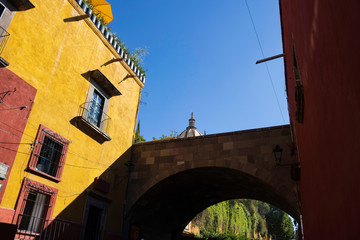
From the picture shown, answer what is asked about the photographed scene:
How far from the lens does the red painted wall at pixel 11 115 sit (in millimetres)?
6844

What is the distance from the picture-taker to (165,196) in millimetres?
12578

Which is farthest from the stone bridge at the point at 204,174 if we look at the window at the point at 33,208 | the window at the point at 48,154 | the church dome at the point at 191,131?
the church dome at the point at 191,131

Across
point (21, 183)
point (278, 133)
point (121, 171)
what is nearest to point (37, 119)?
point (21, 183)

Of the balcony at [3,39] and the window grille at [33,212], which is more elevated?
the balcony at [3,39]

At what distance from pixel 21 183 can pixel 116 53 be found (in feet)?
21.0

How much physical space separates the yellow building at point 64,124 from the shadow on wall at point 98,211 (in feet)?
0.10

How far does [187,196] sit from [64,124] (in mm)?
6837

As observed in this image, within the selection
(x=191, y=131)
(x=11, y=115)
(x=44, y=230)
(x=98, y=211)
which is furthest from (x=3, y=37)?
(x=191, y=131)

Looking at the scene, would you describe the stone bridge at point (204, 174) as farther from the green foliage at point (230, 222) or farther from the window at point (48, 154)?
the green foliage at point (230, 222)

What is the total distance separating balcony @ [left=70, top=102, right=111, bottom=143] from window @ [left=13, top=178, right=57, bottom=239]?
2.25 m

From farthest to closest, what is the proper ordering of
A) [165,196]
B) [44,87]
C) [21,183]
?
[165,196], [44,87], [21,183]

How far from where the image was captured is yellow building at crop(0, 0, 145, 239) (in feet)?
23.9

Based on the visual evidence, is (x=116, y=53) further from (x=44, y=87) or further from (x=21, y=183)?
(x=21, y=183)

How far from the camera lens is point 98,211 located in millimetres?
10117
